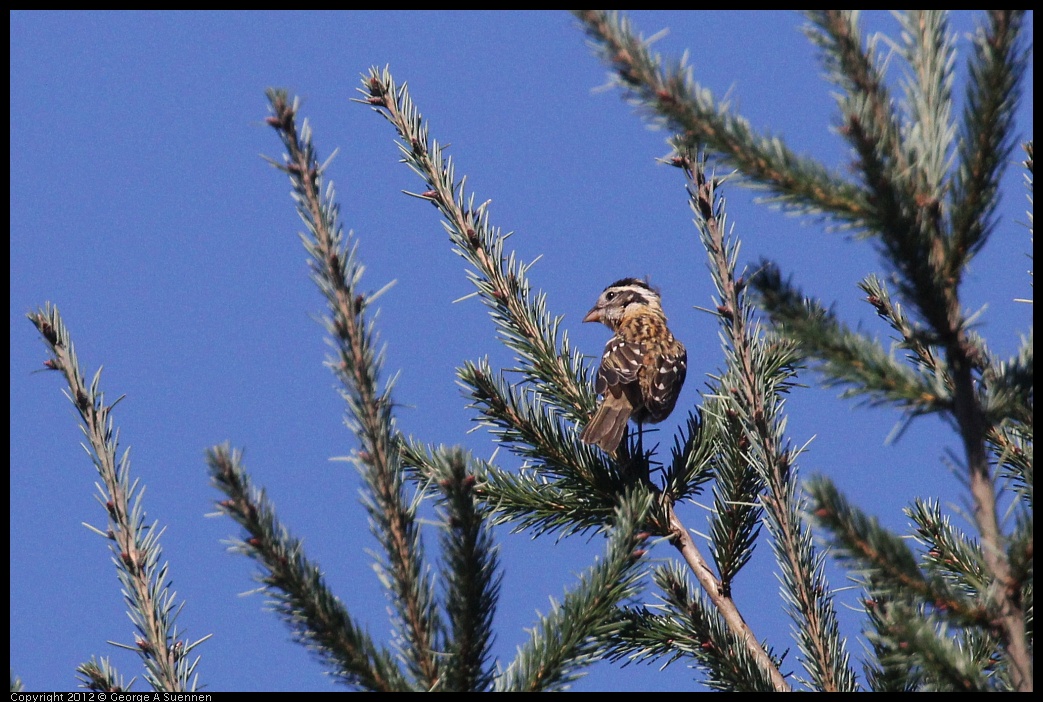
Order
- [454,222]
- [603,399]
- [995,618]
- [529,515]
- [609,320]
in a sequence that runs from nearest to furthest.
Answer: [995,618] < [529,515] < [454,222] < [603,399] < [609,320]

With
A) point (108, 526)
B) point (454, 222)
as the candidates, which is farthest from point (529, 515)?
point (108, 526)

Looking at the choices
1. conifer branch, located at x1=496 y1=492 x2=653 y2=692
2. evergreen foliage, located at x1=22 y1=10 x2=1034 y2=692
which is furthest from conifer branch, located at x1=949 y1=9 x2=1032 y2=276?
conifer branch, located at x1=496 y1=492 x2=653 y2=692

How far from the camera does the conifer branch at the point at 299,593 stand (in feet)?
7.11

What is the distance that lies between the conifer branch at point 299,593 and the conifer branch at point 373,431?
11cm

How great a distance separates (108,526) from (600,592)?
1.55 metres

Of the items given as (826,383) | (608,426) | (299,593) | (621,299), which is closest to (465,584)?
(299,593)

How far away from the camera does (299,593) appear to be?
226 cm

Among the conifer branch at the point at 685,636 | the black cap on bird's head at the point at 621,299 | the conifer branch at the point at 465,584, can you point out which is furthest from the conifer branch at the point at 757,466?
the black cap on bird's head at the point at 621,299

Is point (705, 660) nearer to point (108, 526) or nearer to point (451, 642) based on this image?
point (451, 642)

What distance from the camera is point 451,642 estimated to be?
7.73ft

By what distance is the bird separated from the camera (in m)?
4.43

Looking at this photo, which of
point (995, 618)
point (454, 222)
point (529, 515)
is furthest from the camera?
point (454, 222)

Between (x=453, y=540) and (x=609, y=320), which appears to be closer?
(x=453, y=540)

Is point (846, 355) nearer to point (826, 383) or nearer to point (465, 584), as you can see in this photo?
point (826, 383)
